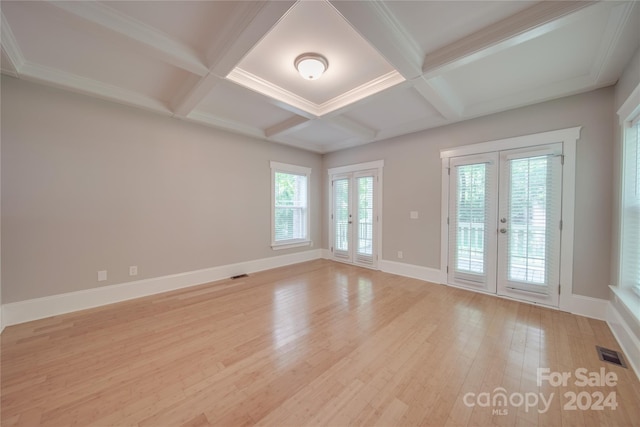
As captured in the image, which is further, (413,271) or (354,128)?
(413,271)

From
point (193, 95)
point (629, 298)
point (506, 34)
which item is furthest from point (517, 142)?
point (193, 95)

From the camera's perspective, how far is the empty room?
1.62 meters

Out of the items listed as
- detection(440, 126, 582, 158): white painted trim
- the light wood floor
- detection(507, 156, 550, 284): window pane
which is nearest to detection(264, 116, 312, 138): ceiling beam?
detection(440, 126, 582, 158): white painted trim

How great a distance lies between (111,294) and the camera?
3.01 meters

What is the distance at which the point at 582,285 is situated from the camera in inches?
107

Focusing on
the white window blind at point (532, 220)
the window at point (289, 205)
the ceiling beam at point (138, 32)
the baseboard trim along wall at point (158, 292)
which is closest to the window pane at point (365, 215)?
the baseboard trim along wall at point (158, 292)

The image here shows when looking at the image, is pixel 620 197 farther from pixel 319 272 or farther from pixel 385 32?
pixel 319 272

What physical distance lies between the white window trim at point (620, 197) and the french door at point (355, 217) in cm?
301

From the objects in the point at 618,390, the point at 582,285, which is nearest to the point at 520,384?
the point at 618,390

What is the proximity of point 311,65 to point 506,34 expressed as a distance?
1618 mm

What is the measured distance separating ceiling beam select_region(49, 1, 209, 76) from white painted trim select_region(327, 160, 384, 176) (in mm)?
3287

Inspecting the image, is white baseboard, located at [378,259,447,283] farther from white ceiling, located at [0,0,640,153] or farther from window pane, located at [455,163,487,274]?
white ceiling, located at [0,0,640,153]

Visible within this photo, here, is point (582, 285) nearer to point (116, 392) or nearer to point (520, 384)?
point (520, 384)

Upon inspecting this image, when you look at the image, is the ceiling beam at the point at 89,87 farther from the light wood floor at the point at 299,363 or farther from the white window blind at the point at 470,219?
the white window blind at the point at 470,219
